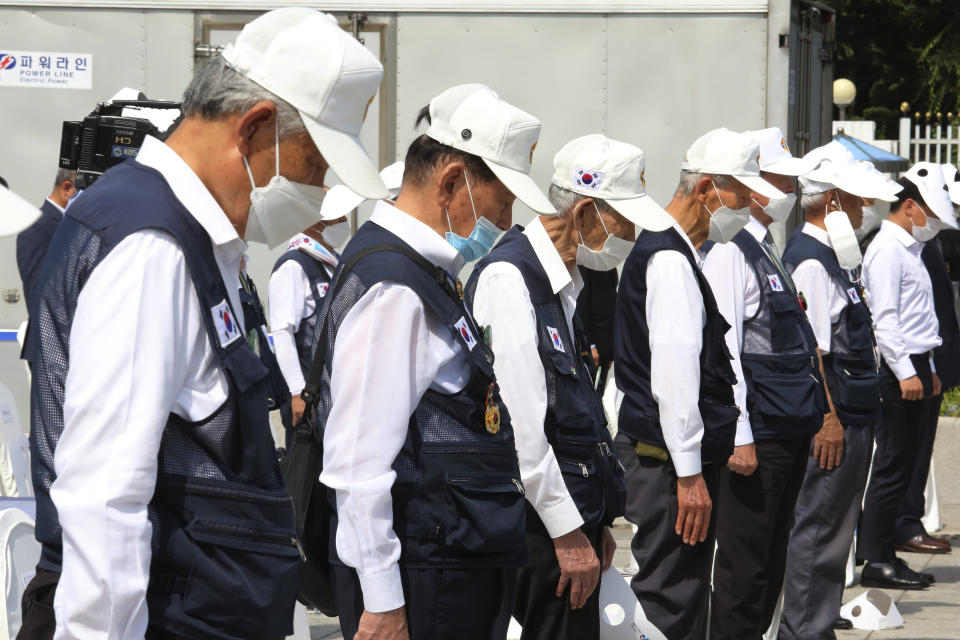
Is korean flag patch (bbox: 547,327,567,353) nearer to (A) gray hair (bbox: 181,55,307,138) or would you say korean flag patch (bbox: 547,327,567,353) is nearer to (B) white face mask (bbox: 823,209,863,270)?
(A) gray hair (bbox: 181,55,307,138)

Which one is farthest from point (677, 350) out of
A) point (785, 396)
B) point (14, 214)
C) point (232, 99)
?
point (14, 214)

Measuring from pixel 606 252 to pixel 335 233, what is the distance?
3073 millimetres

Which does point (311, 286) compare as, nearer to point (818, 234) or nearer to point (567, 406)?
point (818, 234)

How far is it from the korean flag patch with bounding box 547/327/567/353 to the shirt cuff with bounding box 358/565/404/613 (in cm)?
118

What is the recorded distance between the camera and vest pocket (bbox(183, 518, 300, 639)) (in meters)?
2.22

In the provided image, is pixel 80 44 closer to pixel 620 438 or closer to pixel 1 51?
pixel 1 51

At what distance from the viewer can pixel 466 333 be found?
313 cm

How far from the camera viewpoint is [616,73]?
346 inches

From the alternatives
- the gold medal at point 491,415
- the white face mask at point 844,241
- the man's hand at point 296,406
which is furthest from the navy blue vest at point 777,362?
the gold medal at point 491,415

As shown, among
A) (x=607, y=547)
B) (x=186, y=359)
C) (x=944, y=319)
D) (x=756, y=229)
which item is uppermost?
(x=756, y=229)

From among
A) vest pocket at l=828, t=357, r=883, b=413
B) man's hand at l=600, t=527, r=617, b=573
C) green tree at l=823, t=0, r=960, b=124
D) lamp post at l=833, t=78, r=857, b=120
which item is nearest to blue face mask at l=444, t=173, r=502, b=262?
man's hand at l=600, t=527, r=617, b=573

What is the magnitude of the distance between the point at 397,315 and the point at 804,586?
146 inches

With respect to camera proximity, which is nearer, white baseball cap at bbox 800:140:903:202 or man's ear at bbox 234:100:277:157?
man's ear at bbox 234:100:277:157

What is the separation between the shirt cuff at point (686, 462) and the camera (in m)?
4.71
